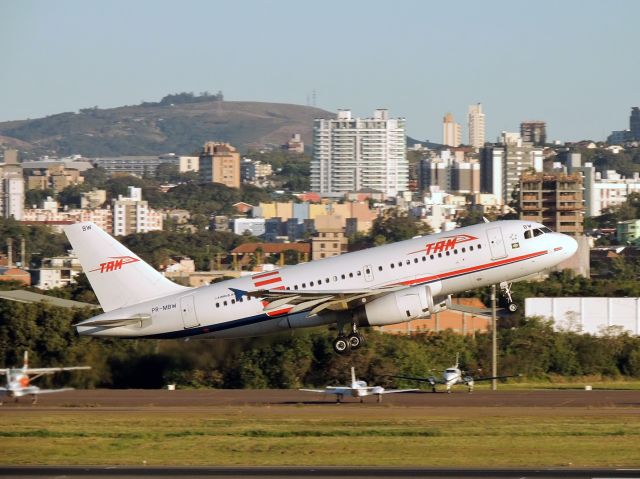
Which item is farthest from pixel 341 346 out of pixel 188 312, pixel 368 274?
pixel 188 312

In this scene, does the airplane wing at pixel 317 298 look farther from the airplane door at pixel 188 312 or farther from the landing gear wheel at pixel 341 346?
the airplane door at pixel 188 312

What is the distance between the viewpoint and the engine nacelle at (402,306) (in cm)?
5809

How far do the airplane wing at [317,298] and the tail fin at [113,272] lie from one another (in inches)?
180

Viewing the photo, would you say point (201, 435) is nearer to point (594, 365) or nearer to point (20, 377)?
point (20, 377)

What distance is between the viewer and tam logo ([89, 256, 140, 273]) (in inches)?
2426

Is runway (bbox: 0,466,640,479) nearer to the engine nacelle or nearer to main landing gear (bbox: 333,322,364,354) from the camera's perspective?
the engine nacelle

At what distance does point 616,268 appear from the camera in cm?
19475

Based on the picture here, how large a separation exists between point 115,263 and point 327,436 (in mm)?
20078

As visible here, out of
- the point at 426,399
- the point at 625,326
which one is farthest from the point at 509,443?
the point at 625,326

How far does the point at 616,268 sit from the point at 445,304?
139 m

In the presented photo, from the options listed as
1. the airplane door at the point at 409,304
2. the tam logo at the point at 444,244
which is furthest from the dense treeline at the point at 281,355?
the tam logo at the point at 444,244

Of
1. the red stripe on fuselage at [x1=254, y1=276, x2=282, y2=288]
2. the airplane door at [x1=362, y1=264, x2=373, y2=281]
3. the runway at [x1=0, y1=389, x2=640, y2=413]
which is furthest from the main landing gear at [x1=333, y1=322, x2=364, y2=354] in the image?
the red stripe on fuselage at [x1=254, y1=276, x2=282, y2=288]

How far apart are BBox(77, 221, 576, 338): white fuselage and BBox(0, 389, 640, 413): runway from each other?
2.83 m

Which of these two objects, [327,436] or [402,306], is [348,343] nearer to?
[402,306]
